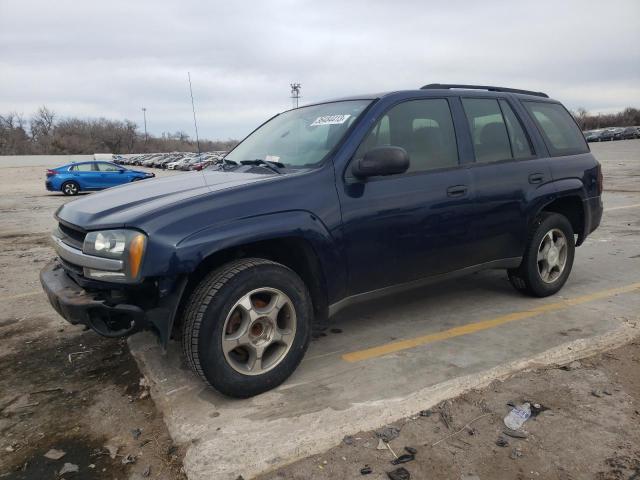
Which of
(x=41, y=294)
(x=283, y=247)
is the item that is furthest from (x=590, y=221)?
(x=41, y=294)

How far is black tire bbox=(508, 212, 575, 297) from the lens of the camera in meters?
4.33

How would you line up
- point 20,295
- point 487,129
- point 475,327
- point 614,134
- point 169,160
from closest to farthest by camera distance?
1. point 475,327
2. point 487,129
3. point 20,295
4. point 169,160
5. point 614,134

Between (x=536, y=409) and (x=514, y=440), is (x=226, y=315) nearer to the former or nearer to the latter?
(x=514, y=440)

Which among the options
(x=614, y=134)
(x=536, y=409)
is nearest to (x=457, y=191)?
(x=536, y=409)

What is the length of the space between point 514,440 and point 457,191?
1.82 meters

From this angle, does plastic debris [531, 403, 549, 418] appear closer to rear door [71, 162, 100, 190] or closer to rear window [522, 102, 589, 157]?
rear window [522, 102, 589, 157]

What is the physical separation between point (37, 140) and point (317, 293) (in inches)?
3755

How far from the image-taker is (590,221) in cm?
480

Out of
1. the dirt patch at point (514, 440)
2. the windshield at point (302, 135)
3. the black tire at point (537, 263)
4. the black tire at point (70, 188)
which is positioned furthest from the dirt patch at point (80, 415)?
the black tire at point (70, 188)

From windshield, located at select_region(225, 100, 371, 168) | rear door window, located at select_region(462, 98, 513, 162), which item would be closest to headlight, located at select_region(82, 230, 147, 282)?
windshield, located at select_region(225, 100, 371, 168)

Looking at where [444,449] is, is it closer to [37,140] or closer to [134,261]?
[134,261]

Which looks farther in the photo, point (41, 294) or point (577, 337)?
point (41, 294)

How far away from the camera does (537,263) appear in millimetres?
4426

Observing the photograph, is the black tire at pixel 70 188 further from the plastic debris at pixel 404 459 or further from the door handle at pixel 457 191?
the plastic debris at pixel 404 459
